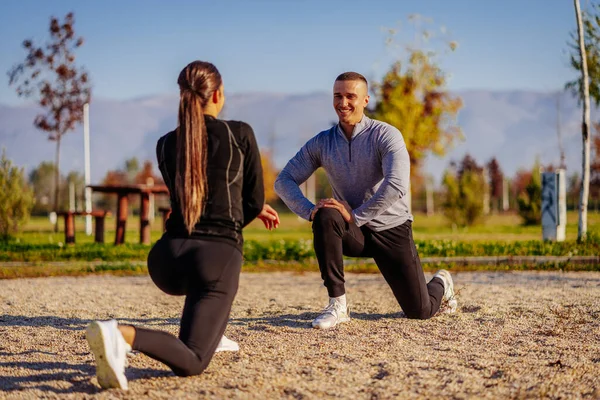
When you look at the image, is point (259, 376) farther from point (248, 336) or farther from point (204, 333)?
point (248, 336)

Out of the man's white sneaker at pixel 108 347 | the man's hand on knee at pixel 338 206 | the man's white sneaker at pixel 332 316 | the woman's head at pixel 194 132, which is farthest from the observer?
the man's white sneaker at pixel 332 316

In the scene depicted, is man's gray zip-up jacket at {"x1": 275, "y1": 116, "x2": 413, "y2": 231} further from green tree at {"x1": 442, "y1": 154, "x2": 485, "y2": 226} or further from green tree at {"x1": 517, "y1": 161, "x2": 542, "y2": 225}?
green tree at {"x1": 517, "y1": 161, "x2": 542, "y2": 225}

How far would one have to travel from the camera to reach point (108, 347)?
11.0 ft

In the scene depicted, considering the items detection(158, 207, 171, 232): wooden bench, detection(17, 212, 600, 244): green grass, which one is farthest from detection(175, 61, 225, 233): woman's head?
detection(17, 212, 600, 244): green grass

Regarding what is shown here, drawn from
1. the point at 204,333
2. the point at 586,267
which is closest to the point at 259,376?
the point at 204,333

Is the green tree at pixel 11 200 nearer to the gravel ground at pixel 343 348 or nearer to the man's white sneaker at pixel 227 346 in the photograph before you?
the gravel ground at pixel 343 348

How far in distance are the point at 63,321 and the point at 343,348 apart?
8.56ft

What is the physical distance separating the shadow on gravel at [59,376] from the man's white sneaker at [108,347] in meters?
0.19

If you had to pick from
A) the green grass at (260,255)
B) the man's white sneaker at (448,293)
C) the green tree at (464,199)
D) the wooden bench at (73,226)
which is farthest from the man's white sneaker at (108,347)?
the green tree at (464,199)

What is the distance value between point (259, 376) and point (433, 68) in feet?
91.9

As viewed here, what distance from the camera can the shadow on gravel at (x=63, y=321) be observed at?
5.78 meters

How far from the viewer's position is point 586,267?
9.70 m

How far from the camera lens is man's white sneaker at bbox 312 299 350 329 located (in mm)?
5320

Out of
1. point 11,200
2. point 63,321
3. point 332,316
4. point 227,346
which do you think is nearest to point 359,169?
point 332,316
